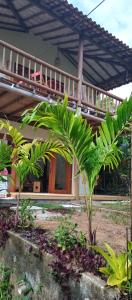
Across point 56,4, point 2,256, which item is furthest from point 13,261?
point 56,4

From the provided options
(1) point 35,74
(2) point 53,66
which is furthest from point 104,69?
(1) point 35,74

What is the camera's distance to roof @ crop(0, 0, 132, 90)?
860cm

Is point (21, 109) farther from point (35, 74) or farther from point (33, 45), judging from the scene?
point (33, 45)

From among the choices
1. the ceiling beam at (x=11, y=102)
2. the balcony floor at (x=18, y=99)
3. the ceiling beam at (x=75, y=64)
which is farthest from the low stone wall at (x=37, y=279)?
the ceiling beam at (x=75, y=64)

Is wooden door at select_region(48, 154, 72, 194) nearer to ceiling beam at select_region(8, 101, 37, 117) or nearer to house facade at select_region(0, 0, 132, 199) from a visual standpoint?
house facade at select_region(0, 0, 132, 199)

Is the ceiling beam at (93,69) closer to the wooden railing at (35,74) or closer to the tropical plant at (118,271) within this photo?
the wooden railing at (35,74)

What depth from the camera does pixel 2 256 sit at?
421 cm

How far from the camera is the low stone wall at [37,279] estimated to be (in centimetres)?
245

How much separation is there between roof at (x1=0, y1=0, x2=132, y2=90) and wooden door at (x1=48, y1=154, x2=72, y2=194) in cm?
417

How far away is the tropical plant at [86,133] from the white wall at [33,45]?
844 centimetres

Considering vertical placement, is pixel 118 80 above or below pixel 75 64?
below

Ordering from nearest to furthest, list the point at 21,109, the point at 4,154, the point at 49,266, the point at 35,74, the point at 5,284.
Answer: the point at 49,266, the point at 5,284, the point at 4,154, the point at 35,74, the point at 21,109

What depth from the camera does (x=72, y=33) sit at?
10.4 metres

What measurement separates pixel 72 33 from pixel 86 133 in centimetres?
814
